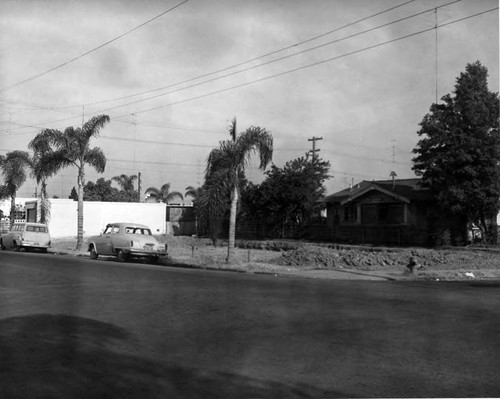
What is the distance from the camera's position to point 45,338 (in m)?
7.32

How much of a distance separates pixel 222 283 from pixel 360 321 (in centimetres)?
571

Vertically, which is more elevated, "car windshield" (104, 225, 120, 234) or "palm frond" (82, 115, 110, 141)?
"palm frond" (82, 115, 110, 141)

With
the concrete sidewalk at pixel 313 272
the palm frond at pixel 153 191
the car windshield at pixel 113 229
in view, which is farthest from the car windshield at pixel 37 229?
the palm frond at pixel 153 191

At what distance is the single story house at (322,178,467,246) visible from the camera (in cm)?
3284

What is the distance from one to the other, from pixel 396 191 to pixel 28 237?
22.7 meters

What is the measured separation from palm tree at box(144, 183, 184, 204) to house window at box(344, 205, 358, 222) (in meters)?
30.2

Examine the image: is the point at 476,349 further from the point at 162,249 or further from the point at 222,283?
the point at 162,249

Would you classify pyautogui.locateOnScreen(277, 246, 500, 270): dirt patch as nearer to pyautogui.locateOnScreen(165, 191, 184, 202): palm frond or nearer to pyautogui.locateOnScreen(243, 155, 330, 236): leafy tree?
pyautogui.locateOnScreen(243, 155, 330, 236): leafy tree

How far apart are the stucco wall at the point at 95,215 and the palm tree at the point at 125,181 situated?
27854 millimetres

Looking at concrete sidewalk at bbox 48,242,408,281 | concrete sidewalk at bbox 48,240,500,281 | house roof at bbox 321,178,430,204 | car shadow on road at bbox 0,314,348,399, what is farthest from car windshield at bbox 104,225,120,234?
house roof at bbox 321,178,430,204

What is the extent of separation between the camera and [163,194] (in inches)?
2694

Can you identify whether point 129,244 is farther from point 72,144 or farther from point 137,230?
point 72,144

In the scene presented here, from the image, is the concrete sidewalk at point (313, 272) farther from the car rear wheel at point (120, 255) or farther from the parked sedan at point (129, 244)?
the car rear wheel at point (120, 255)

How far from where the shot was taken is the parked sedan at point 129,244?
2227 centimetres
